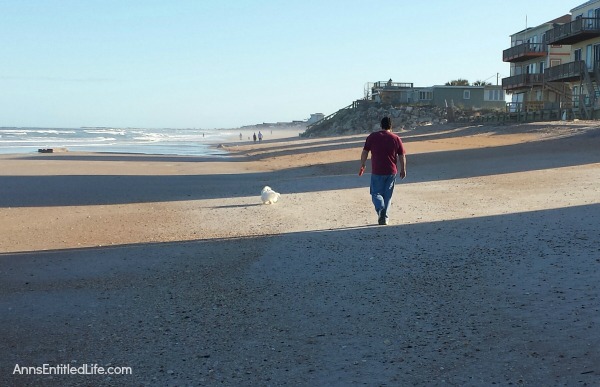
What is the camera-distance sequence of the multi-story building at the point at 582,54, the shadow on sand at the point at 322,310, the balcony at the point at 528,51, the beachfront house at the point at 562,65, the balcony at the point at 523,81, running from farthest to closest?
the balcony at the point at 528,51 < the balcony at the point at 523,81 < the beachfront house at the point at 562,65 < the multi-story building at the point at 582,54 < the shadow on sand at the point at 322,310

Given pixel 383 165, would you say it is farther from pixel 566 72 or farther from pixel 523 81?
pixel 523 81

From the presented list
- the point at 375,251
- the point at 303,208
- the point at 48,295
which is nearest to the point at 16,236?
the point at 48,295

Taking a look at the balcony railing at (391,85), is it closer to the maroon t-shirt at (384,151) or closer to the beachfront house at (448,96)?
the beachfront house at (448,96)

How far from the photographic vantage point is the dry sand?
13.3 ft

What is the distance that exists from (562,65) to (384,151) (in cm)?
3732

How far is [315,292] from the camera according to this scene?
5816mm

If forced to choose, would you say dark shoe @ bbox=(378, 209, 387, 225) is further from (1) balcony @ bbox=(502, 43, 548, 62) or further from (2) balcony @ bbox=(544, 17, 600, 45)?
(1) balcony @ bbox=(502, 43, 548, 62)

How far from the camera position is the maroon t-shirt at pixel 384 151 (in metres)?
9.23

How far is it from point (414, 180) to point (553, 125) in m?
16.2

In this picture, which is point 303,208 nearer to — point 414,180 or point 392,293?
point 414,180

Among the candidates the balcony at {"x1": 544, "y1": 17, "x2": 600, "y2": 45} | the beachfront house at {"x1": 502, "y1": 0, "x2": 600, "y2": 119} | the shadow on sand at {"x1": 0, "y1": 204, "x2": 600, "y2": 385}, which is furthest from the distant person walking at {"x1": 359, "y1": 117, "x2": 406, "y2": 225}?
the balcony at {"x1": 544, "y1": 17, "x2": 600, "y2": 45}

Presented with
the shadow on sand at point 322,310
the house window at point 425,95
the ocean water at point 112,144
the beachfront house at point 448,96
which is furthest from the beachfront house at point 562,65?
the shadow on sand at point 322,310

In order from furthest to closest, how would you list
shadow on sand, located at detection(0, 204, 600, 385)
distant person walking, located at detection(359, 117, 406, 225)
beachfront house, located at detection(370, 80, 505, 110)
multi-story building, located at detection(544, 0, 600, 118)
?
beachfront house, located at detection(370, 80, 505, 110), multi-story building, located at detection(544, 0, 600, 118), distant person walking, located at detection(359, 117, 406, 225), shadow on sand, located at detection(0, 204, 600, 385)

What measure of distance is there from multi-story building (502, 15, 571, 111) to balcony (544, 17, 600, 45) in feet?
14.7
